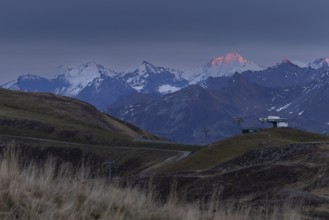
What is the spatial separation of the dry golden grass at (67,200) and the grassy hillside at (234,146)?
80.0 m

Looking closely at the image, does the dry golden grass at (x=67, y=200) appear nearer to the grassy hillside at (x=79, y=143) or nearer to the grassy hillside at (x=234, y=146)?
the grassy hillside at (x=234, y=146)

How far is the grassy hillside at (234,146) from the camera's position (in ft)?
326

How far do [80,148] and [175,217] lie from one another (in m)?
138

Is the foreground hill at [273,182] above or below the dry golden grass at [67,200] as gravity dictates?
below

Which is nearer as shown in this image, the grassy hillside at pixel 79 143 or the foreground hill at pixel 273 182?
the foreground hill at pixel 273 182

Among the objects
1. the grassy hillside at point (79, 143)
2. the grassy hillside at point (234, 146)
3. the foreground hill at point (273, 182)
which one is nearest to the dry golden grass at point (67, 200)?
the foreground hill at point (273, 182)

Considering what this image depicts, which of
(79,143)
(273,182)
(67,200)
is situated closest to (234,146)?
(79,143)

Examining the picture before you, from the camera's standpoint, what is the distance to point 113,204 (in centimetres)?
1134

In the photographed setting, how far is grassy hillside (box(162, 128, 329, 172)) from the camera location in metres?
99.3

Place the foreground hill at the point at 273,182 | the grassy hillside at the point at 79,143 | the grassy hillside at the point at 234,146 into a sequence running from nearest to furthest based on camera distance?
the foreground hill at the point at 273,182
the grassy hillside at the point at 234,146
the grassy hillside at the point at 79,143

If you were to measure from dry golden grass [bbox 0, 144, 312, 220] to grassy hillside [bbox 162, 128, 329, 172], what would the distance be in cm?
8000

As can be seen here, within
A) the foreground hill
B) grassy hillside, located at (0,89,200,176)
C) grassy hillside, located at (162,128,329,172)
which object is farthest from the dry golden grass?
grassy hillside, located at (0,89,200,176)

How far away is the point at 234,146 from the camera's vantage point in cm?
11131

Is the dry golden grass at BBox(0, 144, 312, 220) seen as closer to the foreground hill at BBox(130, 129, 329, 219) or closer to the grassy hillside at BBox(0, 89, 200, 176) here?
the foreground hill at BBox(130, 129, 329, 219)
